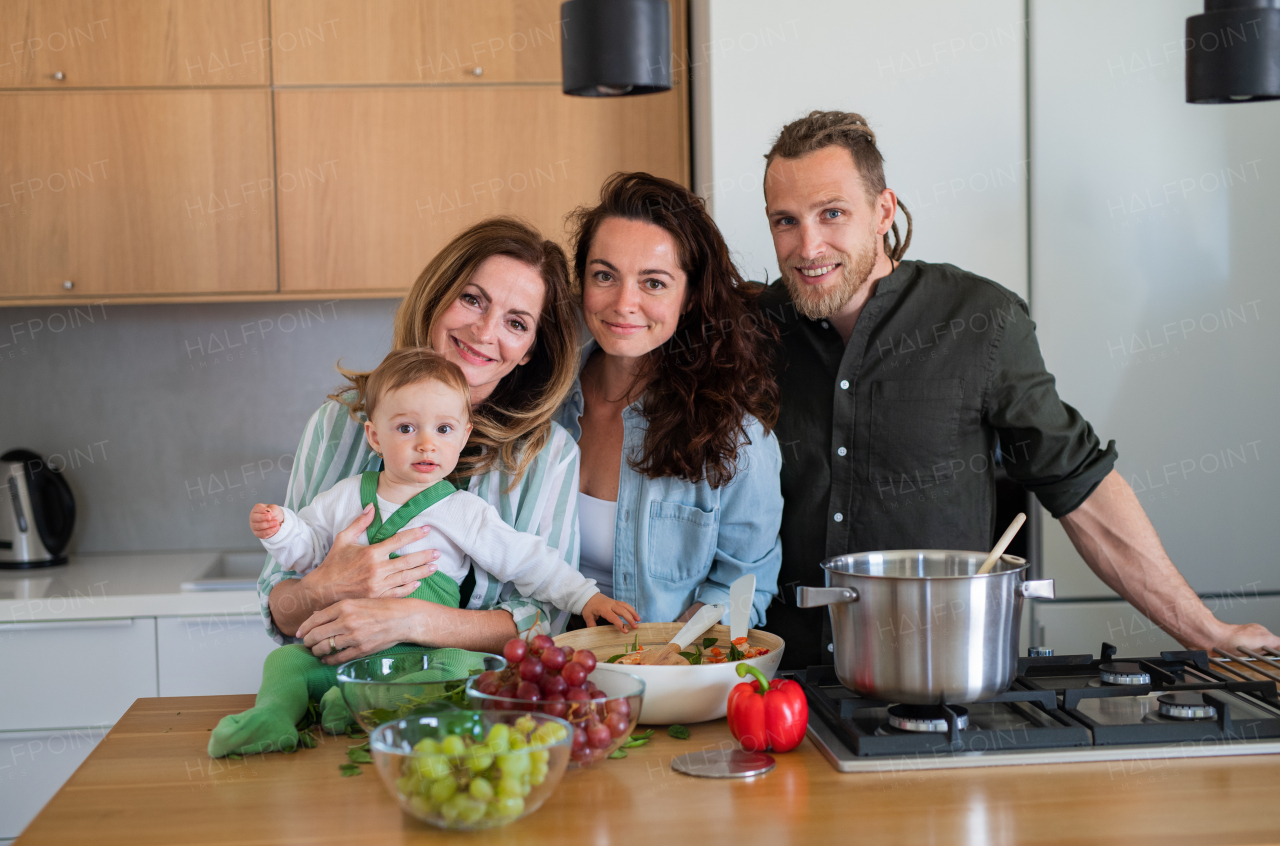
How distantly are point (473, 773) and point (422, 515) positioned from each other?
67 cm

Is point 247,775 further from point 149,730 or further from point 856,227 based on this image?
point 856,227

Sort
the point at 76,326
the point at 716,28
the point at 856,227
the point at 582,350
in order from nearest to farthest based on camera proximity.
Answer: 1. the point at 856,227
2. the point at 582,350
3. the point at 716,28
4. the point at 76,326

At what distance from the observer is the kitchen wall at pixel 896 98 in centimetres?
245

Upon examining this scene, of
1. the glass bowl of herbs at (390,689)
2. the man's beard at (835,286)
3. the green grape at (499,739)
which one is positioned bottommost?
the glass bowl of herbs at (390,689)

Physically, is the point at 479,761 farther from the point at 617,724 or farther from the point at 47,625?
the point at 47,625

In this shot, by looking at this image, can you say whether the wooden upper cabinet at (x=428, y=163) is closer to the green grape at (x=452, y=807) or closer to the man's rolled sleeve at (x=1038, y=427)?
the man's rolled sleeve at (x=1038, y=427)

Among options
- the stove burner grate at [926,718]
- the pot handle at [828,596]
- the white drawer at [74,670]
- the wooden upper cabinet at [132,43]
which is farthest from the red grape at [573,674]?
the wooden upper cabinet at [132,43]

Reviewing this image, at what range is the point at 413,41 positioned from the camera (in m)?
2.79

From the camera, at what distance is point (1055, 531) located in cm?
253

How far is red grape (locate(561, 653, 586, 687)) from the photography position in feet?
3.72

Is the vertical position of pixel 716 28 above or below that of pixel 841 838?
above

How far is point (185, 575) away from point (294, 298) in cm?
79

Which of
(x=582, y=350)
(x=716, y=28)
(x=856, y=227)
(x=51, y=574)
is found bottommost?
(x=51, y=574)

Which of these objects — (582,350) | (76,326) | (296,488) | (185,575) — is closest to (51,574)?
(185,575)
